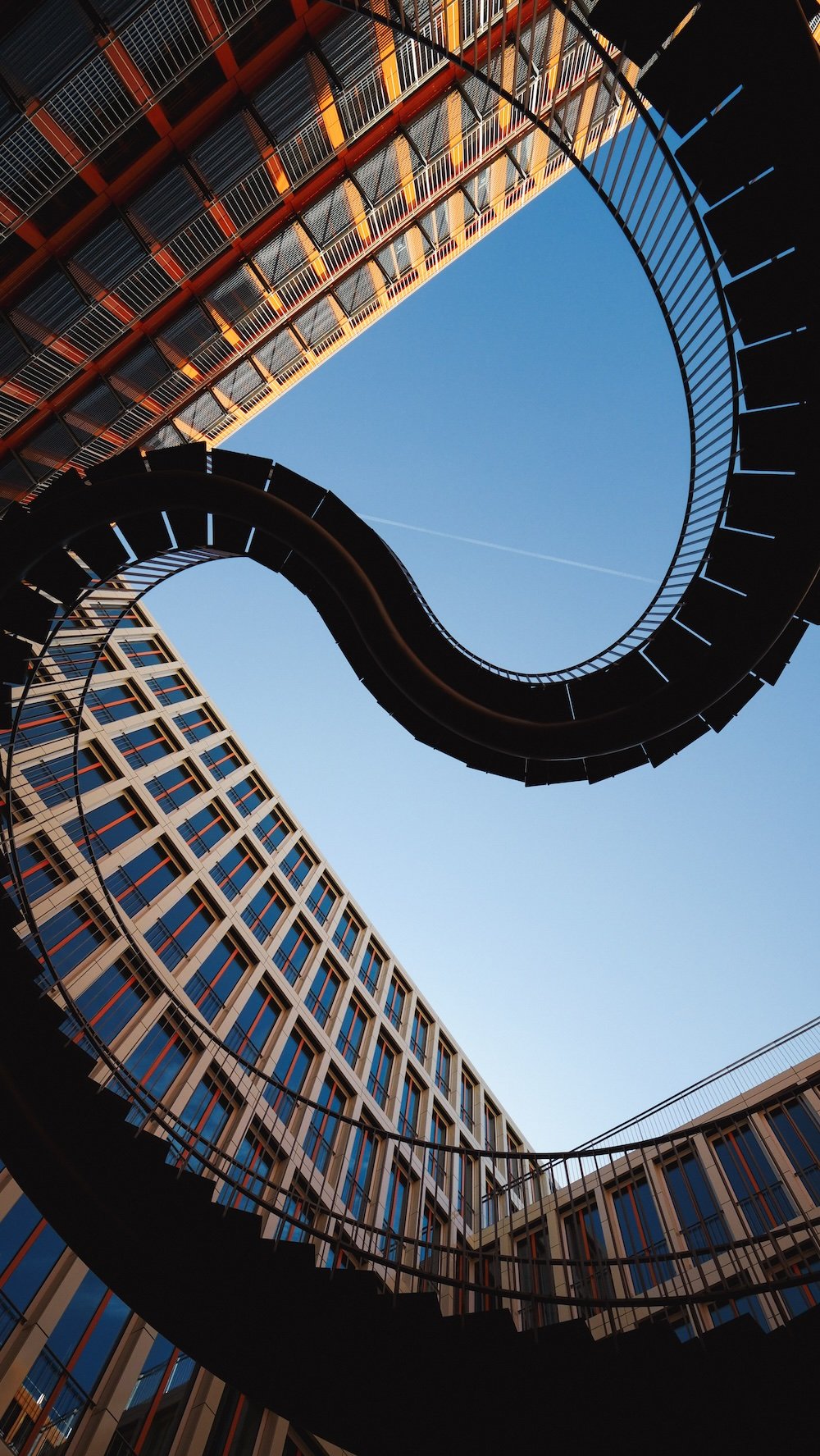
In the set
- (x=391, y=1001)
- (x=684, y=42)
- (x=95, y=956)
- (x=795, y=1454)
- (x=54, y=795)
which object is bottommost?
(x=795, y=1454)

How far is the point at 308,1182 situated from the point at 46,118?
22.9m

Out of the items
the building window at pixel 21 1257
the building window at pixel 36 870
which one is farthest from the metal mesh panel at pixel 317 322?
the building window at pixel 21 1257

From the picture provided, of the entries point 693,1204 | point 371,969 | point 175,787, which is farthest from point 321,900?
point 693,1204

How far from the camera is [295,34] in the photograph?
35.4ft

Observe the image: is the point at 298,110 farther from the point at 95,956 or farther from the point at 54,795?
the point at 95,956

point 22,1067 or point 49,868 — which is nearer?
point 22,1067

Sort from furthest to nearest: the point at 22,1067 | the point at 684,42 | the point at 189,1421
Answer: the point at 189,1421 → the point at 22,1067 → the point at 684,42

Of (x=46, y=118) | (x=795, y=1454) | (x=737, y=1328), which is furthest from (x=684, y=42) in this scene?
(x=795, y=1454)

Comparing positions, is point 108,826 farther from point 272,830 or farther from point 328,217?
point 328,217

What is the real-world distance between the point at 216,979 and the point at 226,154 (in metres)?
19.8

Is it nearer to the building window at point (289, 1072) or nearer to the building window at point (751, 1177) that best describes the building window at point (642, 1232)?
the building window at point (751, 1177)

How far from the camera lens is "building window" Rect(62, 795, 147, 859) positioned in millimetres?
19422

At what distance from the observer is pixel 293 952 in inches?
1025

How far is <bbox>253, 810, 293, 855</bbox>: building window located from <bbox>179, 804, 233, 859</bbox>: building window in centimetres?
177
